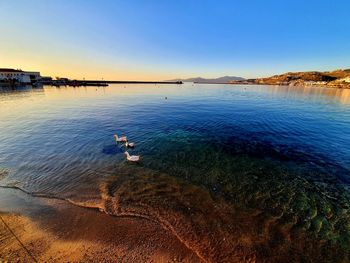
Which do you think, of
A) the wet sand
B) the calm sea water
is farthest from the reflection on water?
the wet sand

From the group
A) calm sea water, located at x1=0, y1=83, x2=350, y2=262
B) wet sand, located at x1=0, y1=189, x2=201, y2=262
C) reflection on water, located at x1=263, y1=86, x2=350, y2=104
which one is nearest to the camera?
wet sand, located at x1=0, y1=189, x2=201, y2=262

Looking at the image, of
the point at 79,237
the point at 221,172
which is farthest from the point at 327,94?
the point at 79,237

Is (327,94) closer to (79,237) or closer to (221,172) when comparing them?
(221,172)

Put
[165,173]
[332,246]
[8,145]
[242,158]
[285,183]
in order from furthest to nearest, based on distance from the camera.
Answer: [8,145] → [242,158] → [165,173] → [285,183] → [332,246]

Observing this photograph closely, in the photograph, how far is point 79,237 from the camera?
6277 millimetres

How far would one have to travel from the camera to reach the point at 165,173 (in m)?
11.2

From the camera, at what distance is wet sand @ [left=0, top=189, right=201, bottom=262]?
5.53 metres

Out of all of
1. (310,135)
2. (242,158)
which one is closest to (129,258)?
(242,158)

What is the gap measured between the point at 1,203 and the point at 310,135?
1138 inches

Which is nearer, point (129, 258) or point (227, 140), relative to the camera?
point (129, 258)

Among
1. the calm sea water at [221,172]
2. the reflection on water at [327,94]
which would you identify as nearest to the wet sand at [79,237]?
the calm sea water at [221,172]

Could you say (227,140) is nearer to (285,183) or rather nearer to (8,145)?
(285,183)

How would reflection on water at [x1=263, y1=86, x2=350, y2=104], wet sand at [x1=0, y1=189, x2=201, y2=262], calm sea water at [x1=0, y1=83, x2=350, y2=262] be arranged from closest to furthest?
Result: wet sand at [x1=0, y1=189, x2=201, y2=262] < calm sea water at [x1=0, y1=83, x2=350, y2=262] < reflection on water at [x1=263, y1=86, x2=350, y2=104]

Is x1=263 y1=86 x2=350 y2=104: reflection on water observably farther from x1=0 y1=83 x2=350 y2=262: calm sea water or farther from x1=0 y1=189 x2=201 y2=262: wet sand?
x1=0 y1=189 x2=201 y2=262: wet sand
